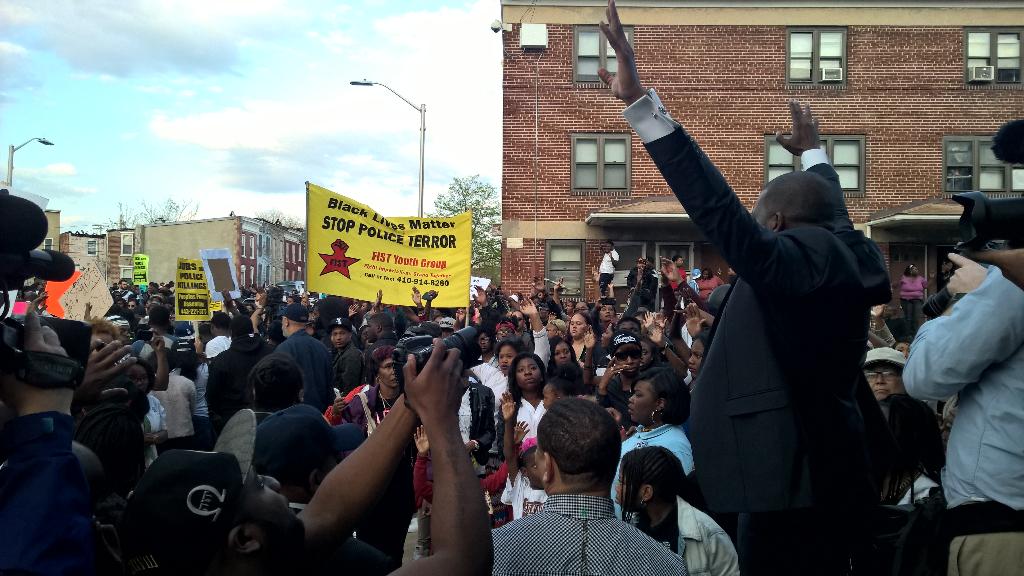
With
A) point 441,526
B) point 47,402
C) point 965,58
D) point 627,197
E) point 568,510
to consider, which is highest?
point 965,58

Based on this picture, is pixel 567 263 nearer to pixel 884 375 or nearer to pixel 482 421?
pixel 482 421

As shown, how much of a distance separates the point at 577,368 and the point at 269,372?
3.21 metres

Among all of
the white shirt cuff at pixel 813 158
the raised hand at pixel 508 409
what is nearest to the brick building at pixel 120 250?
the raised hand at pixel 508 409

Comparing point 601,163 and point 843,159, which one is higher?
point 843,159

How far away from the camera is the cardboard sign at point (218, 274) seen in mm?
13781

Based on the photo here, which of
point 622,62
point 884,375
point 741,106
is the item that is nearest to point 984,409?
point 622,62

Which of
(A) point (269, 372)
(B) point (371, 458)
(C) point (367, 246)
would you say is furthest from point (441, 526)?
(C) point (367, 246)

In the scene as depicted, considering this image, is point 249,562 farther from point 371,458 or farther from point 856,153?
point 856,153

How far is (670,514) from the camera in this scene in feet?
13.2

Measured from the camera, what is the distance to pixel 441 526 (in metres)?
1.97

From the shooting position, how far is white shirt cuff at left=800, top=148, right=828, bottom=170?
3.46 m

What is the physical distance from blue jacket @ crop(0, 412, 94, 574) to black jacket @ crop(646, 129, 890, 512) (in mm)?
1698

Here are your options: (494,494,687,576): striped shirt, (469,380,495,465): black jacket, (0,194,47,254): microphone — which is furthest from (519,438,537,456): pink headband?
(0,194,47,254): microphone

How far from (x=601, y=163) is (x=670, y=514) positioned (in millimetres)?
20586
